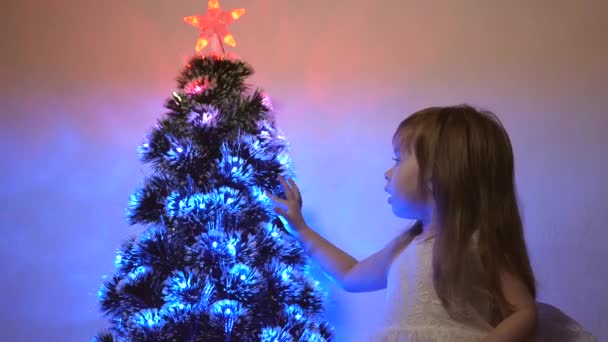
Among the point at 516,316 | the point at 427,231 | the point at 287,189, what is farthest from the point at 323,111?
the point at 516,316

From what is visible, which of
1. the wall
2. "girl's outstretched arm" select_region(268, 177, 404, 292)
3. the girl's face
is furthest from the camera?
the wall

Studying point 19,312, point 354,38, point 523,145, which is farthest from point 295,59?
point 19,312

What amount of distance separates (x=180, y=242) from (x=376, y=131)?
56 cm

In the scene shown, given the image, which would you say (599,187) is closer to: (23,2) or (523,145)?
(523,145)

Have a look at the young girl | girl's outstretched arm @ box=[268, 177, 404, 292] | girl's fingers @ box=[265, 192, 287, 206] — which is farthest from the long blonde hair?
girl's fingers @ box=[265, 192, 287, 206]

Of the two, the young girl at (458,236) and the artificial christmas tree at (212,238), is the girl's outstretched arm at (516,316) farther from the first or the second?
the artificial christmas tree at (212,238)

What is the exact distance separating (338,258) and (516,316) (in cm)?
36

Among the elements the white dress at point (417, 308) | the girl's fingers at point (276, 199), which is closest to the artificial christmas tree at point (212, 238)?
the girl's fingers at point (276, 199)

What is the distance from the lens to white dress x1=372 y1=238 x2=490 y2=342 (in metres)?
0.94

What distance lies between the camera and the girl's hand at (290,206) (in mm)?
1072

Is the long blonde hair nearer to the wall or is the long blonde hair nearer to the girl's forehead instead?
the girl's forehead

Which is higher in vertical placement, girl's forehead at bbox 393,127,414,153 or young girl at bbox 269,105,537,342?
girl's forehead at bbox 393,127,414,153

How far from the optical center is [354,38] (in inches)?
53.3

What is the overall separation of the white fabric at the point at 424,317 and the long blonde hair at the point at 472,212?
0.02 meters
